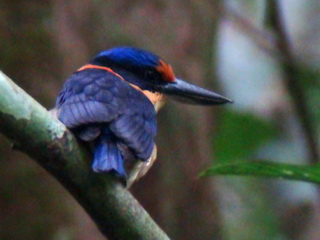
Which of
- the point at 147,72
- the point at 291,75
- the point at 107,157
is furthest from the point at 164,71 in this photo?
the point at 291,75

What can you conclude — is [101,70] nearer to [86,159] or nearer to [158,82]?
[158,82]

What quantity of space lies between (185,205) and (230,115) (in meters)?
0.88

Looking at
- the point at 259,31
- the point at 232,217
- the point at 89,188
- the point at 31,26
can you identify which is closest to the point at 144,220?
the point at 89,188

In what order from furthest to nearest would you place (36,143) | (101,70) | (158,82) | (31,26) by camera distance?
(31,26) → (158,82) → (101,70) → (36,143)

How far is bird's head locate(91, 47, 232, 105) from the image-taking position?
104 inches

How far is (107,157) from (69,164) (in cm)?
15

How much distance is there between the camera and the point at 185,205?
3918mm

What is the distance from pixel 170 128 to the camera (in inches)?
155

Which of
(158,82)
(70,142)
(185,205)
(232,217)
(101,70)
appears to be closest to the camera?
(70,142)

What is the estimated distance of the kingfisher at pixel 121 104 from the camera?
1.92 meters

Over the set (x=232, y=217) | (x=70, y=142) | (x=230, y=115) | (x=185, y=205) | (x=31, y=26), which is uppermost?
(x=70, y=142)

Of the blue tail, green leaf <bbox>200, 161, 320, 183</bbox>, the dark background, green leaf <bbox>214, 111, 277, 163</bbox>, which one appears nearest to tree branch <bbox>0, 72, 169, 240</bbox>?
the blue tail

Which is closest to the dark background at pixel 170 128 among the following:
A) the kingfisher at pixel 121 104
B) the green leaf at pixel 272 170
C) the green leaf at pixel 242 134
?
the green leaf at pixel 242 134

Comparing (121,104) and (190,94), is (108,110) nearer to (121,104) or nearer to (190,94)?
(121,104)
